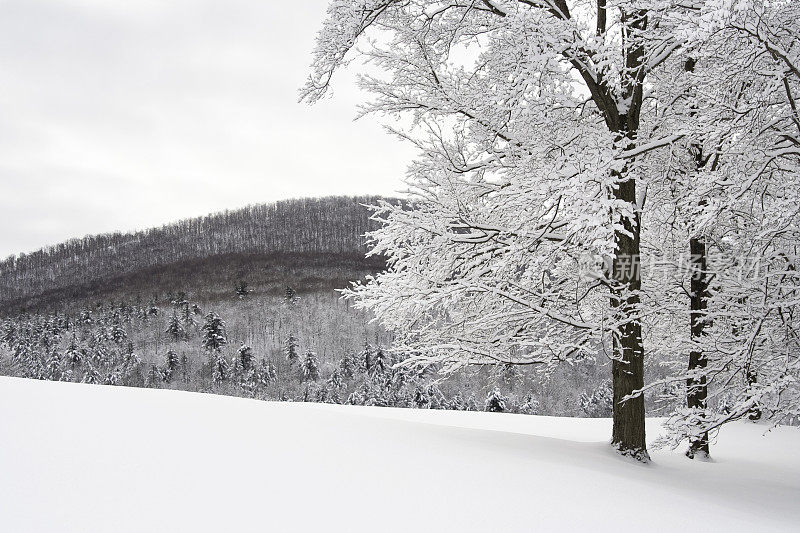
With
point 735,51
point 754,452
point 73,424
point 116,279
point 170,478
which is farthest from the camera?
point 116,279

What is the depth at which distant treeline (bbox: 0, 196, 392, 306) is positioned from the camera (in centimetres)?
14475

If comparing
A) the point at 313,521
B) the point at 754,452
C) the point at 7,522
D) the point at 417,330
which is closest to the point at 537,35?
the point at 417,330

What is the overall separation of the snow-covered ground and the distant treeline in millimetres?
130212

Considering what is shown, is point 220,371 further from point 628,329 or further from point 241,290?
point 628,329

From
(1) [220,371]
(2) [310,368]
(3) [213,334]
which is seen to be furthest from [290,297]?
(2) [310,368]

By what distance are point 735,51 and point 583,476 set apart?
3.68 meters

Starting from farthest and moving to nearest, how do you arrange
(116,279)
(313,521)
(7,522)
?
(116,279) → (313,521) → (7,522)

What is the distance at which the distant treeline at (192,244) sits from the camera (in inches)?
5699

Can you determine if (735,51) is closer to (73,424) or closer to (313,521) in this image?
(313,521)

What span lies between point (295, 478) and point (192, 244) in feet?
547

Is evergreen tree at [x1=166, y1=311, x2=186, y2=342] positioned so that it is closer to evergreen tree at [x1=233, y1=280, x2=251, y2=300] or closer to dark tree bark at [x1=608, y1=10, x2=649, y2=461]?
evergreen tree at [x1=233, y1=280, x2=251, y2=300]

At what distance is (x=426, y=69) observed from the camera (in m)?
5.73

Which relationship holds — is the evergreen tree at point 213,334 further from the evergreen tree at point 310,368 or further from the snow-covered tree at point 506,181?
the snow-covered tree at point 506,181

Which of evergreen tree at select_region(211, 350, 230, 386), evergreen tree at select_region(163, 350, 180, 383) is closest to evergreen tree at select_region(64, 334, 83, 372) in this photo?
evergreen tree at select_region(163, 350, 180, 383)
